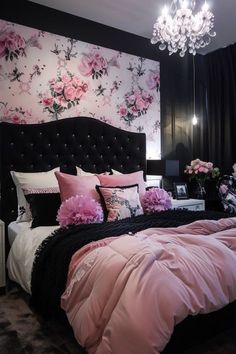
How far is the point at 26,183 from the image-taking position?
2.81 metres

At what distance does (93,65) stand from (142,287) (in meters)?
2.89

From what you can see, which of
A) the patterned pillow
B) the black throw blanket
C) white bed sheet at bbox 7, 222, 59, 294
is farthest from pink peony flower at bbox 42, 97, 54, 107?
the black throw blanket

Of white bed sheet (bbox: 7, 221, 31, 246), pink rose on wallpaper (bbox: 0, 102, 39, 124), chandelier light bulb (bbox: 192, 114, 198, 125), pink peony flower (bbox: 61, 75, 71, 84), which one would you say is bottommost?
white bed sheet (bbox: 7, 221, 31, 246)

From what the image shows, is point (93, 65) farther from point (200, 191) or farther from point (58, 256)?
point (58, 256)

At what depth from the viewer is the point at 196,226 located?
6.55 ft

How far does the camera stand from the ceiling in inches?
123

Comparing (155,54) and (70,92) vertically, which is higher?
(155,54)

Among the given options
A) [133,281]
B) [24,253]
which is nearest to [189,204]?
[24,253]

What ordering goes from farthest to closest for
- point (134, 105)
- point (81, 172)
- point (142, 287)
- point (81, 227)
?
point (134, 105)
point (81, 172)
point (81, 227)
point (142, 287)

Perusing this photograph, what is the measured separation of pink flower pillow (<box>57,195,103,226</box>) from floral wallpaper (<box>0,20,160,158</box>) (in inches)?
50.1

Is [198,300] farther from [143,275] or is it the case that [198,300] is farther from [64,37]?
[64,37]

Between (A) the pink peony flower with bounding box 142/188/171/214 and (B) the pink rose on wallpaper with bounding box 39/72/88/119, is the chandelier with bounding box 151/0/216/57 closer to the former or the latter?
(B) the pink rose on wallpaper with bounding box 39/72/88/119

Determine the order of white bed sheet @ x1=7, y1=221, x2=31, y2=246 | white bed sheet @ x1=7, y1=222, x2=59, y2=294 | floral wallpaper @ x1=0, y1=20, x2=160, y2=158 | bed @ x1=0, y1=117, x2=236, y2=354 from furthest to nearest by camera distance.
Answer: floral wallpaper @ x1=0, y1=20, x2=160, y2=158
white bed sheet @ x1=7, y1=221, x2=31, y2=246
white bed sheet @ x1=7, y1=222, x2=59, y2=294
bed @ x1=0, y1=117, x2=236, y2=354

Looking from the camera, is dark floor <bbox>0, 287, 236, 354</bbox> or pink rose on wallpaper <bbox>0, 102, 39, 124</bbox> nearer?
dark floor <bbox>0, 287, 236, 354</bbox>
